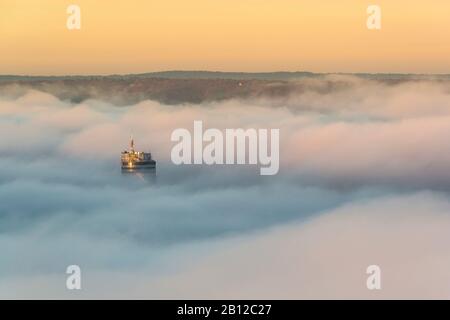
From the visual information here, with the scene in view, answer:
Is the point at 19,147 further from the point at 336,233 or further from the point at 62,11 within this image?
the point at 336,233

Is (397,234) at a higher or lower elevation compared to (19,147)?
lower

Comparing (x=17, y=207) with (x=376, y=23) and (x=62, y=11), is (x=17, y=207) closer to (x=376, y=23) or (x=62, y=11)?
(x=62, y=11)
